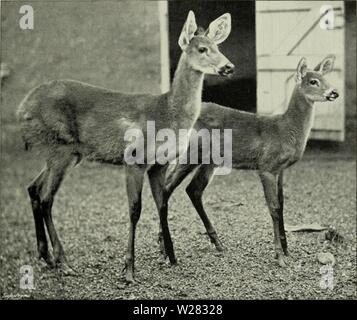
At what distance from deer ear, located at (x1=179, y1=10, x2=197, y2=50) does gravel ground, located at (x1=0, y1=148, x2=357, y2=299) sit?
1237 mm

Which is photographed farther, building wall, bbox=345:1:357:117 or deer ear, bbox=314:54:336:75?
building wall, bbox=345:1:357:117

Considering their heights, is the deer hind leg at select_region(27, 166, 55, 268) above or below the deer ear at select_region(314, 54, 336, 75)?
below

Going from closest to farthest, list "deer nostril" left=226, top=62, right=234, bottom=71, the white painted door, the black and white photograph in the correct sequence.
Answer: "deer nostril" left=226, top=62, right=234, bottom=71, the black and white photograph, the white painted door

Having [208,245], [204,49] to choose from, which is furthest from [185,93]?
[208,245]

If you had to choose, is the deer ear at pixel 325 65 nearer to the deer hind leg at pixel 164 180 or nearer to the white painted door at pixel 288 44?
the white painted door at pixel 288 44

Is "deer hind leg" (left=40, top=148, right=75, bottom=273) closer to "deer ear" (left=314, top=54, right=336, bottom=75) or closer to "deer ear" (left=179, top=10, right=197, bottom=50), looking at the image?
"deer ear" (left=179, top=10, right=197, bottom=50)

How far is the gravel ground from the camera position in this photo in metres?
4.42

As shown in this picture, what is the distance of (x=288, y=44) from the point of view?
5.07 meters

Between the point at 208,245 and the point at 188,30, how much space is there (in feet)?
4.37

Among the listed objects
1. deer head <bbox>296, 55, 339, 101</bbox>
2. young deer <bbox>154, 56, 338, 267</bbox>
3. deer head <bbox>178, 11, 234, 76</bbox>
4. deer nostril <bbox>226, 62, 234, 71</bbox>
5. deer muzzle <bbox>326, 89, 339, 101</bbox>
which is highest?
deer head <bbox>178, 11, 234, 76</bbox>

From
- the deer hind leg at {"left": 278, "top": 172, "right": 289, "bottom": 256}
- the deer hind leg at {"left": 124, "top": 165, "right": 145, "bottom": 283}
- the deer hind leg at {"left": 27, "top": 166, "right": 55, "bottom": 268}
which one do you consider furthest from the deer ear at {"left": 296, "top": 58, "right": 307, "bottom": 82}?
the deer hind leg at {"left": 27, "top": 166, "right": 55, "bottom": 268}

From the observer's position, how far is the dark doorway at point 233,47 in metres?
4.42

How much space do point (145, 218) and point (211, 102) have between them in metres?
1.35

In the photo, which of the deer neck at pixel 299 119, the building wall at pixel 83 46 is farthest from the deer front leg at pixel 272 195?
the building wall at pixel 83 46
